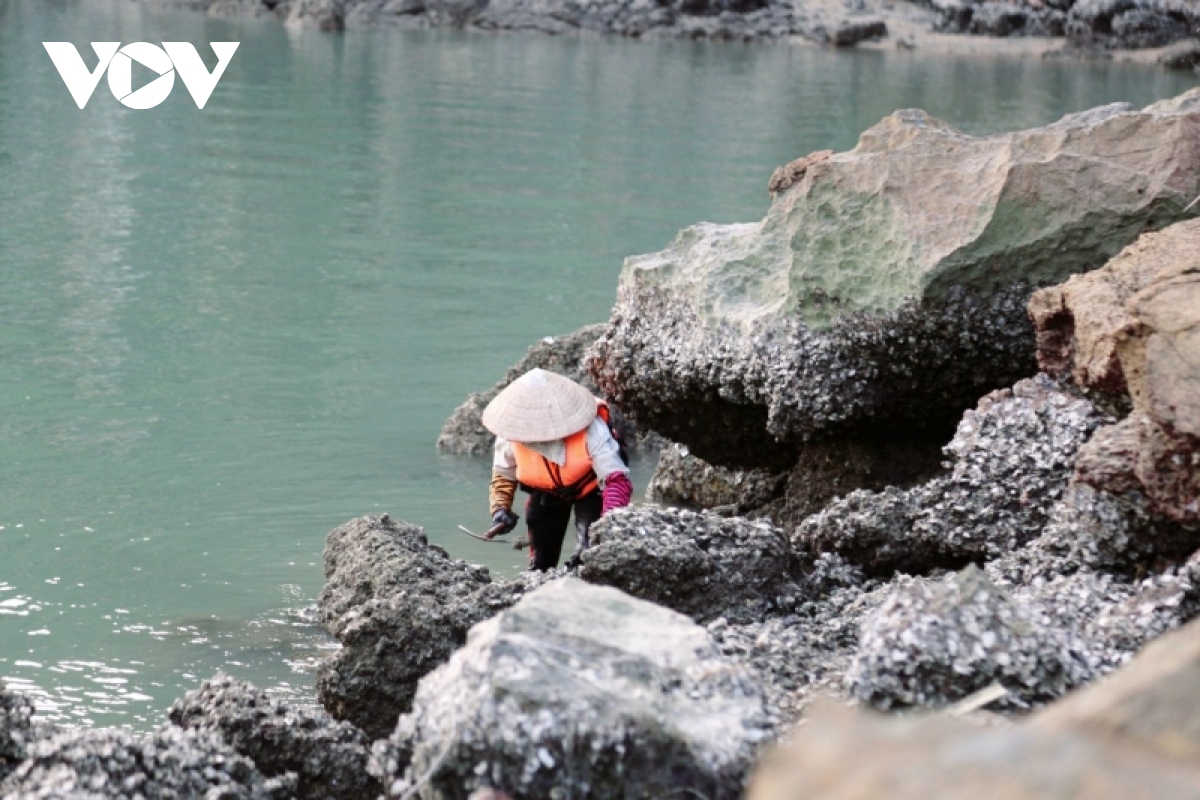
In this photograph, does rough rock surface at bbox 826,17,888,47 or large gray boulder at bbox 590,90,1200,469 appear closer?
large gray boulder at bbox 590,90,1200,469

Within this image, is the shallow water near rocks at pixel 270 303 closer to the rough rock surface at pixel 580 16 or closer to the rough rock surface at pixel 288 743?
the rough rock surface at pixel 288 743

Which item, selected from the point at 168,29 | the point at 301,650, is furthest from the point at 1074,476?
the point at 168,29

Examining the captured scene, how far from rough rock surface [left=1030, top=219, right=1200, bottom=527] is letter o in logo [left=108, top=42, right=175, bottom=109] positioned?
22.3 m

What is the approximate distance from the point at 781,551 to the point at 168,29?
3968 cm

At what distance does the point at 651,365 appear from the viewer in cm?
762

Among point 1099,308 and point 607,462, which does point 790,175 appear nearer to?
point 607,462

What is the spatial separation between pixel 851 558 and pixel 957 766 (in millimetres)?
4049

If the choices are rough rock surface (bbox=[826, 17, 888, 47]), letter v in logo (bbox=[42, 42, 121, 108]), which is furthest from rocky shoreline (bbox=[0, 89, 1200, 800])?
rough rock surface (bbox=[826, 17, 888, 47])

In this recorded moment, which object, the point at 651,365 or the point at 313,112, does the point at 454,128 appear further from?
the point at 651,365

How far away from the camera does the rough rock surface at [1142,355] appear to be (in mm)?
4605

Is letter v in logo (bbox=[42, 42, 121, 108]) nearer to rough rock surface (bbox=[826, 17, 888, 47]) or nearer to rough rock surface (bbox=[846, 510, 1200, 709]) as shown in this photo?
rough rock surface (bbox=[826, 17, 888, 47])

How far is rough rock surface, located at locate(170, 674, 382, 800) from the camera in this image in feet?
15.9

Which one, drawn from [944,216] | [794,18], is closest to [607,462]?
[944,216]

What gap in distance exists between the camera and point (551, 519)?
25.0 feet
